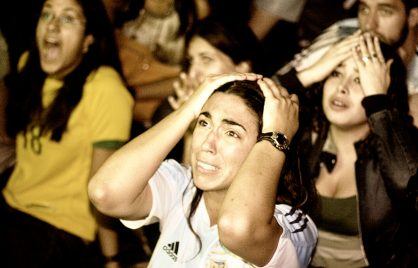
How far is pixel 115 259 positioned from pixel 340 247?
1.24 m

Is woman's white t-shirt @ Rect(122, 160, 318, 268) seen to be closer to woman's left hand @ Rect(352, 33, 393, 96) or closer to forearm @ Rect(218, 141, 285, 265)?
forearm @ Rect(218, 141, 285, 265)

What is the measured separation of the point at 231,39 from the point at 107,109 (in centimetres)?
84

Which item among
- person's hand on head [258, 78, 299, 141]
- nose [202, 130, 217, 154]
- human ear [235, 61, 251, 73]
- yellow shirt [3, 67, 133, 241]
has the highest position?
person's hand on head [258, 78, 299, 141]

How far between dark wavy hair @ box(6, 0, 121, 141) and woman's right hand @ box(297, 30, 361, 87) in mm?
1166

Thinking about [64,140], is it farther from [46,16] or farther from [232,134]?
[232,134]

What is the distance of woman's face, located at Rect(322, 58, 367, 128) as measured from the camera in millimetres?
2410

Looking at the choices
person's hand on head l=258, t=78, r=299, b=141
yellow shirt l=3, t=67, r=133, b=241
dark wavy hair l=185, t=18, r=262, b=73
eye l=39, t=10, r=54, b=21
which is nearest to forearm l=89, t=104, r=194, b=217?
person's hand on head l=258, t=78, r=299, b=141

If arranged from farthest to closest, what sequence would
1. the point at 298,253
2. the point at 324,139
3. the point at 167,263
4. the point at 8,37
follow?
the point at 8,37 → the point at 324,139 → the point at 167,263 → the point at 298,253

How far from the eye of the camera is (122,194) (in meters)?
1.84

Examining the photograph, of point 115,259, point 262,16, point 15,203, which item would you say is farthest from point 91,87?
point 262,16

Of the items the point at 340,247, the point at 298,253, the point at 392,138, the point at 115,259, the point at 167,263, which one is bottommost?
the point at 115,259

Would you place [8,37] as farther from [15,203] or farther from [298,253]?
[298,253]

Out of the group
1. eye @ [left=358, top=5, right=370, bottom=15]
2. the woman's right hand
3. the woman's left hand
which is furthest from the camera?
eye @ [left=358, top=5, right=370, bottom=15]

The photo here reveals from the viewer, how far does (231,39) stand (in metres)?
2.85
